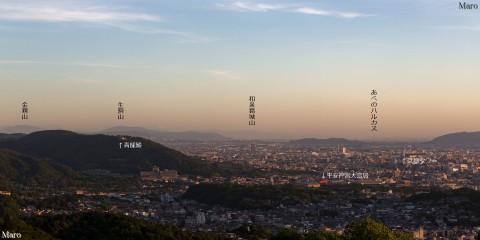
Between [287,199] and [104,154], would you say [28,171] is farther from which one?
[287,199]

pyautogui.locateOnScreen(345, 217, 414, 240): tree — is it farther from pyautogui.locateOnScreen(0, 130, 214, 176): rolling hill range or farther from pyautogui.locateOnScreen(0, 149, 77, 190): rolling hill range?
pyautogui.locateOnScreen(0, 130, 214, 176): rolling hill range

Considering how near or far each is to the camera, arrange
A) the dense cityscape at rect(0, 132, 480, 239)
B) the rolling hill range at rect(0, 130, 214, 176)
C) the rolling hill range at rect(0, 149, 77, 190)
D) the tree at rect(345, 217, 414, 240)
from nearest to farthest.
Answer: the tree at rect(345, 217, 414, 240)
the dense cityscape at rect(0, 132, 480, 239)
the rolling hill range at rect(0, 149, 77, 190)
the rolling hill range at rect(0, 130, 214, 176)

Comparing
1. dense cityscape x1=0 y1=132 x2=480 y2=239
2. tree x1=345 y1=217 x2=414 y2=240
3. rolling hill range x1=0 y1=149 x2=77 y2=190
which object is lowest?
dense cityscape x1=0 y1=132 x2=480 y2=239

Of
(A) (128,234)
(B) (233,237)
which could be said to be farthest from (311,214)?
(A) (128,234)

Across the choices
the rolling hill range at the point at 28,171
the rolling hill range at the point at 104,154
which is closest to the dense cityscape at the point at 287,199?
the rolling hill range at the point at 104,154

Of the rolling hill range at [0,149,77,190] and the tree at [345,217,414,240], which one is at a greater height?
the tree at [345,217,414,240]

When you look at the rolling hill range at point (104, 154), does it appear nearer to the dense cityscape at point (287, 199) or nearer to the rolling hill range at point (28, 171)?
the dense cityscape at point (287, 199)

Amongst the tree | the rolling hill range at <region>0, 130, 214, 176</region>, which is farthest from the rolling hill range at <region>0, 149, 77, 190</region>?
the tree

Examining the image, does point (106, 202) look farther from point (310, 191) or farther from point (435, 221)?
point (435, 221)

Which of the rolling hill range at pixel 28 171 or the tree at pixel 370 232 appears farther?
the rolling hill range at pixel 28 171
